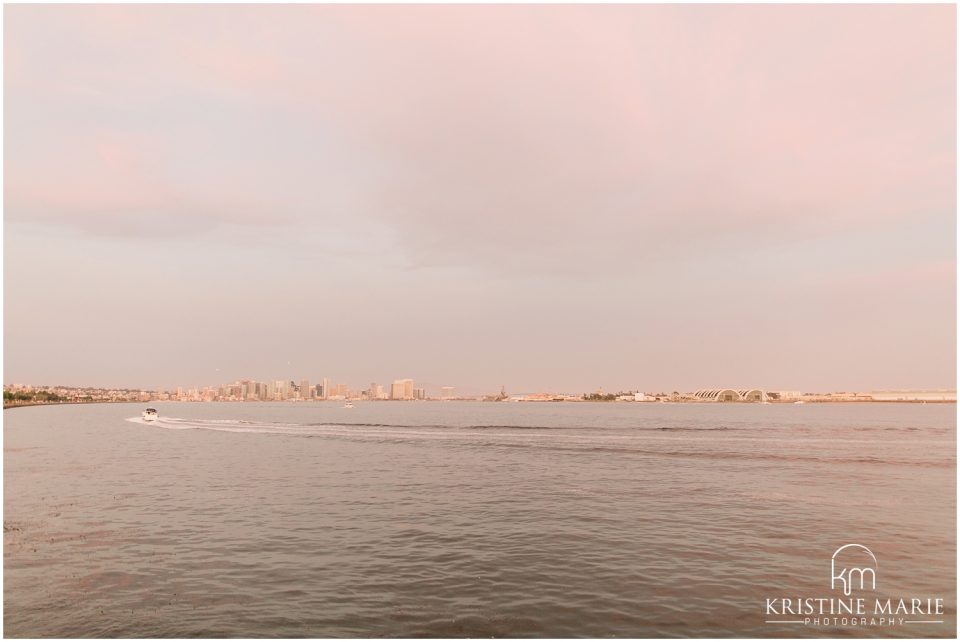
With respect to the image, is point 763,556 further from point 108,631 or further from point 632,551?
point 108,631

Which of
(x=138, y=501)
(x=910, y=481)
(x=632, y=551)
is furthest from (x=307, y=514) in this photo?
(x=910, y=481)

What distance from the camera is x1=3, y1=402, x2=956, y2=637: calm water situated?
2009 cm

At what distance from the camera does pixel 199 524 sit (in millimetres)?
34000

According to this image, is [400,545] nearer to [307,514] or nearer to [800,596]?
[307,514]

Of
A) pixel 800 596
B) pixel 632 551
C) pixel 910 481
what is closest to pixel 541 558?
pixel 632 551

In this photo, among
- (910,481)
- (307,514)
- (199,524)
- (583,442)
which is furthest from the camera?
(583,442)

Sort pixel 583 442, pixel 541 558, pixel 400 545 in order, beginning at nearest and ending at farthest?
pixel 541 558 → pixel 400 545 → pixel 583 442

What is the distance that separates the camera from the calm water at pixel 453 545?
2009 cm

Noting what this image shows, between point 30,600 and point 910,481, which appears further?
point 910,481

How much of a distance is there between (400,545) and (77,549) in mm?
17164

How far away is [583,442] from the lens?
3620 inches

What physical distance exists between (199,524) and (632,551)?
27.0m

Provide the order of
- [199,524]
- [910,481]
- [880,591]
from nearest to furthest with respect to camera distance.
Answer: [880,591] < [199,524] < [910,481]

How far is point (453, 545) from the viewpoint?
2912 cm
